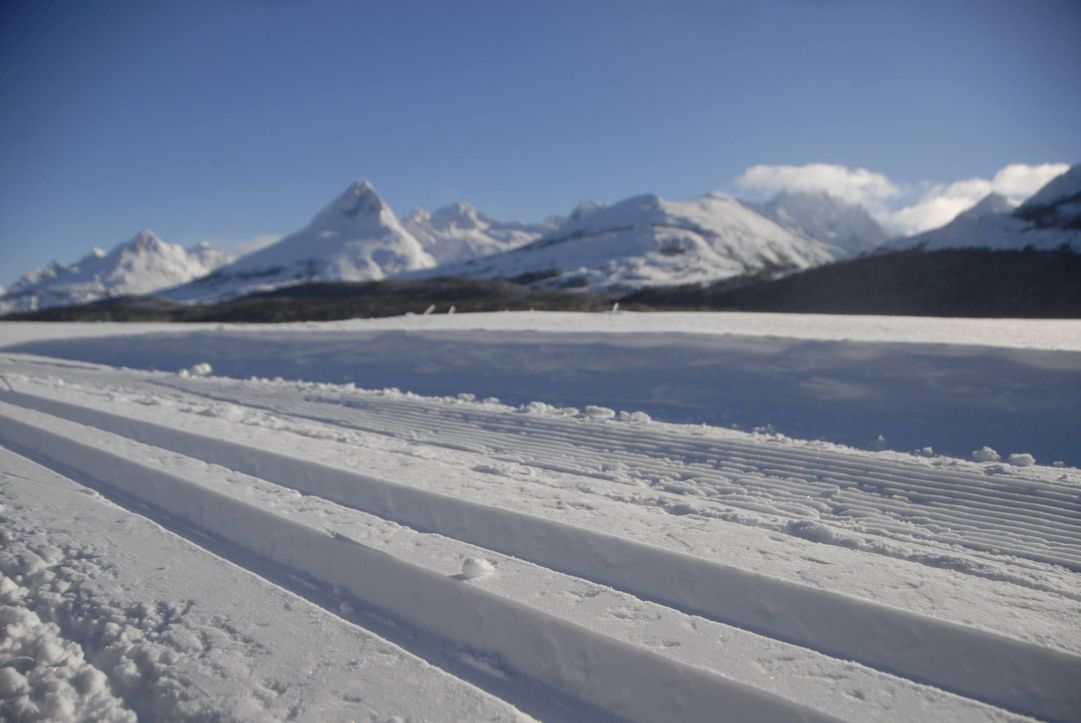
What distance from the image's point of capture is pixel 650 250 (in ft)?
361

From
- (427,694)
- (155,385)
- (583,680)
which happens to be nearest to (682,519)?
(583,680)

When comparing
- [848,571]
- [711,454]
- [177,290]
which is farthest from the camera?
[177,290]

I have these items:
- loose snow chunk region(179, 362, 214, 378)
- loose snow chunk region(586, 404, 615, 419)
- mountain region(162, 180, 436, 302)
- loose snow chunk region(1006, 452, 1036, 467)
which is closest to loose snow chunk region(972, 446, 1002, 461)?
loose snow chunk region(1006, 452, 1036, 467)

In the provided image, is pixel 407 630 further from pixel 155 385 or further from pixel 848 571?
pixel 155 385

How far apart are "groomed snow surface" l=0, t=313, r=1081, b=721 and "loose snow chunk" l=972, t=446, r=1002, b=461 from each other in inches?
1.4

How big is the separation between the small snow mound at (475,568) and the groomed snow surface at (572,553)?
0.02m

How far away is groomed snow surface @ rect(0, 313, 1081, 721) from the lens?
2.91 meters

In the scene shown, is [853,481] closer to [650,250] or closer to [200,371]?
[200,371]

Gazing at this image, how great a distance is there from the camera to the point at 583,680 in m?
3.01

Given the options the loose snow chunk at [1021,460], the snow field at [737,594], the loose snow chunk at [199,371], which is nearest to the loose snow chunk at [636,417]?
the snow field at [737,594]

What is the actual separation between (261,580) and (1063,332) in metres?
11.4

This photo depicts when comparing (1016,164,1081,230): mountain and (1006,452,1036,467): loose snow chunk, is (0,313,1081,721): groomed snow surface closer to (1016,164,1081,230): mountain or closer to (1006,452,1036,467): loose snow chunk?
(1006,452,1036,467): loose snow chunk

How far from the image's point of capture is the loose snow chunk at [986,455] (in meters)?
6.31

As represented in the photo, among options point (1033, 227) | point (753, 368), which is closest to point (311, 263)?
point (1033, 227)
